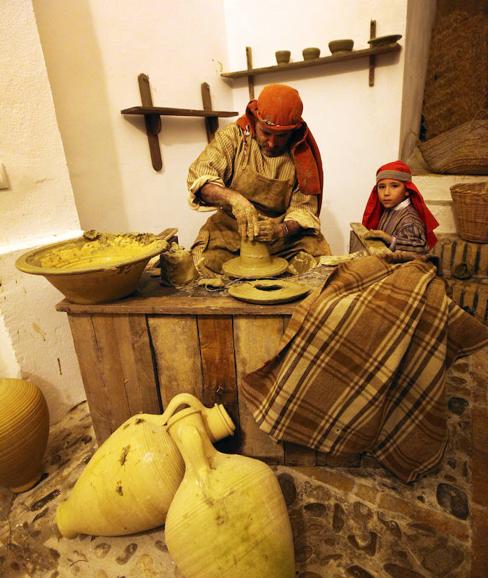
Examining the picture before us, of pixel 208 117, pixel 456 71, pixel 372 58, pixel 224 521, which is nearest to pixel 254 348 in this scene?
pixel 224 521

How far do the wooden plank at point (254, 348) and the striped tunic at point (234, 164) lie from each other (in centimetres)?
70

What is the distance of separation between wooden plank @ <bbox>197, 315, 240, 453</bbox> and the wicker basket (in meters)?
2.08

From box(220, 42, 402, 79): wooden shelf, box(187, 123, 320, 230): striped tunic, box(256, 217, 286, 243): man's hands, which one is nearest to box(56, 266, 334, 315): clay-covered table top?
box(256, 217, 286, 243): man's hands

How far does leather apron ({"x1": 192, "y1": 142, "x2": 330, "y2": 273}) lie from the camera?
6.18 ft

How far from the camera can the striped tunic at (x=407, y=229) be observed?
6.70 ft

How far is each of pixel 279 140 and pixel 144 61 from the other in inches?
51.7

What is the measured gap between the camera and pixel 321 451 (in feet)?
4.65

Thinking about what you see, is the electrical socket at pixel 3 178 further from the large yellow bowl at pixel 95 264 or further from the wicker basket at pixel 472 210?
the wicker basket at pixel 472 210

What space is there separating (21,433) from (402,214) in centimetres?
208

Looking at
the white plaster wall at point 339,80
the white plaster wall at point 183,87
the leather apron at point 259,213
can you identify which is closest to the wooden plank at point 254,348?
the leather apron at point 259,213

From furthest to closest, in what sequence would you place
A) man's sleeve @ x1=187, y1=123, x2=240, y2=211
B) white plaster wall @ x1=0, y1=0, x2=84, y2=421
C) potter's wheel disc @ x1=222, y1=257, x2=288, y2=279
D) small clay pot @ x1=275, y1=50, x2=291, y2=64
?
small clay pot @ x1=275, y1=50, x2=291, y2=64
man's sleeve @ x1=187, y1=123, x2=240, y2=211
potter's wheel disc @ x1=222, y1=257, x2=288, y2=279
white plaster wall @ x1=0, y1=0, x2=84, y2=421

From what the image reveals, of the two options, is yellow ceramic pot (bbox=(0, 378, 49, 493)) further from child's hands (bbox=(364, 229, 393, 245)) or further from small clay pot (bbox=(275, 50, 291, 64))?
small clay pot (bbox=(275, 50, 291, 64))

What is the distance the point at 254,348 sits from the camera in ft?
4.52

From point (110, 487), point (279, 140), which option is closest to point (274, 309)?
point (110, 487)
